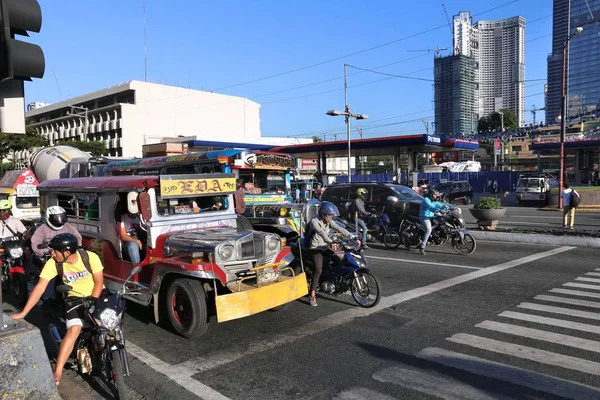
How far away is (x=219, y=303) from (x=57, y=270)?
1776 millimetres

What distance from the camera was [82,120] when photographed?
3056 inches

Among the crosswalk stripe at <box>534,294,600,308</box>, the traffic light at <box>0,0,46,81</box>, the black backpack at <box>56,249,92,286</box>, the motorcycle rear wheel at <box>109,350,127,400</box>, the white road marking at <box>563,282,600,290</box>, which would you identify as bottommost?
the white road marking at <box>563,282,600,290</box>

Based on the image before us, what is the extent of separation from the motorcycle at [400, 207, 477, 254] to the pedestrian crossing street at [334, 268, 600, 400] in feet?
15.7

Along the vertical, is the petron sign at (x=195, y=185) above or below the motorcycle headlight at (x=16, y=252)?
above

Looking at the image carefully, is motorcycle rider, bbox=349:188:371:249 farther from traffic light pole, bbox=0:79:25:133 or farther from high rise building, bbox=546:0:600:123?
high rise building, bbox=546:0:600:123

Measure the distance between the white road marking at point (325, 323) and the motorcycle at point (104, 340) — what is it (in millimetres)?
948

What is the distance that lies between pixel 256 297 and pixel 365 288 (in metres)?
2.09

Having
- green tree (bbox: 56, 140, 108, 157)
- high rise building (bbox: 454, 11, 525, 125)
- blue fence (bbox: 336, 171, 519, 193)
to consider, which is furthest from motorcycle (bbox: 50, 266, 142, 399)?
green tree (bbox: 56, 140, 108, 157)

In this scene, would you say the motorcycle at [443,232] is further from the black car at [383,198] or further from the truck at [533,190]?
the truck at [533,190]

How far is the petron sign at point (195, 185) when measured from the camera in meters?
6.29

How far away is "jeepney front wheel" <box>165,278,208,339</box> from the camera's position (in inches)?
220

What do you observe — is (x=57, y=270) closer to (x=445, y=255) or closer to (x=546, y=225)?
(x=445, y=255)

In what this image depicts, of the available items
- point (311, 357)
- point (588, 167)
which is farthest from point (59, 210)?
point (588, 167)

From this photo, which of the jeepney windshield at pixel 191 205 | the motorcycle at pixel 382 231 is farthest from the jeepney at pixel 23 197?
the motorcycle at pixel 382 231
